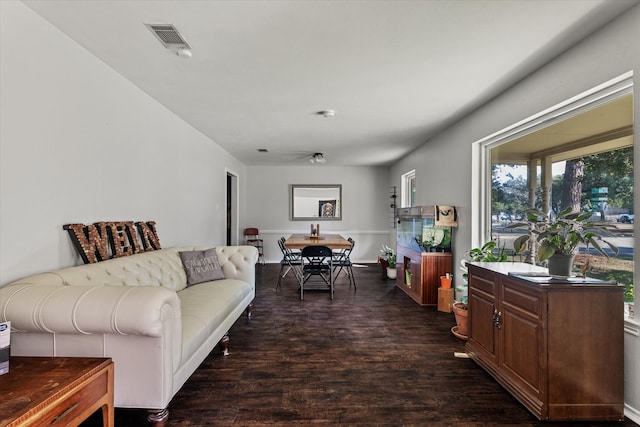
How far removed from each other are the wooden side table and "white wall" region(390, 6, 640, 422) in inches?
112

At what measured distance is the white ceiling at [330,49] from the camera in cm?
179

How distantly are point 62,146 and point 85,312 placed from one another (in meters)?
1.30

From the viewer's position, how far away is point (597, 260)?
2.12 m

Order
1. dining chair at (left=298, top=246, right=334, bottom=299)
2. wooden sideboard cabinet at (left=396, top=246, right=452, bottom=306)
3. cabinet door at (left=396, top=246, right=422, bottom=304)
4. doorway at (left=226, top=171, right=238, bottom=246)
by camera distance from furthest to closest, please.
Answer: doorway at (left=226, top=171, right=238, bottom=246) → dining chair at (left=298, top=246, right=334, bottom=299) → cabinet door at (left=396, top=246, right=422, bottom=304) → wooden sideboard cabinet at (left=396, top=246, right=452, bottom=306)

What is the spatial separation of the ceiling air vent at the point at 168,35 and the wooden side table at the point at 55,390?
197cm

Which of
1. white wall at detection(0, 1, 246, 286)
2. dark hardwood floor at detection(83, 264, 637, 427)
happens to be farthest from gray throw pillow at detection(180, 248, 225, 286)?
dark hardwood floor at detection(83, 264, 637, 427)

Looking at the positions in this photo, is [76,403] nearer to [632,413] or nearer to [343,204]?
[632,413]

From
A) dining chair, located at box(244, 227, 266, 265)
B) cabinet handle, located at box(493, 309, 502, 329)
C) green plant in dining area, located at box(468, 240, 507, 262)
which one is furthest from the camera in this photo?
dining chair, located at box(244, 227, 266, 265)

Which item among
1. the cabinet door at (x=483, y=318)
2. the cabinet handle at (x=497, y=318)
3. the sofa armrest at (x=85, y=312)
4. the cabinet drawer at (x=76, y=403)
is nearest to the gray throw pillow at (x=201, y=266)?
the sofa armrest at (x=85, y=312)

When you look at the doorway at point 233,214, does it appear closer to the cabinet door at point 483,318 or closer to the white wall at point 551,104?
the white wall at point 551,104

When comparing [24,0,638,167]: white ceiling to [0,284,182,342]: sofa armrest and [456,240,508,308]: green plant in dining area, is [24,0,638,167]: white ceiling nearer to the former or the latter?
[456,240,508,308]: green plant in dining area

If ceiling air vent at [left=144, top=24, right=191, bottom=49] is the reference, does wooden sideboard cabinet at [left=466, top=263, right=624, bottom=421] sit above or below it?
below

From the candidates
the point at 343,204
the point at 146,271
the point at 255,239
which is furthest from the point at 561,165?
the point at 255,239

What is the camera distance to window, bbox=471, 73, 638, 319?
1.93m
